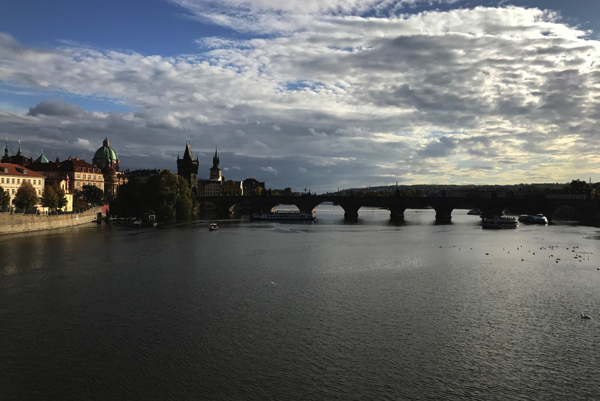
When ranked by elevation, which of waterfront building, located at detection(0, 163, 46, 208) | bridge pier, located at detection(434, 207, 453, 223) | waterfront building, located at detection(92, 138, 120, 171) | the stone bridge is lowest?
bridge pier, located at detection(434, 207, 453, 223)

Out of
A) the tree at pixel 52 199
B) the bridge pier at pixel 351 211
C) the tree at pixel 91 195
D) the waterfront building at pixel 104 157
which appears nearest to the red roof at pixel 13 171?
the tree at pixel 52 199

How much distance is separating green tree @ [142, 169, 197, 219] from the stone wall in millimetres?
18750

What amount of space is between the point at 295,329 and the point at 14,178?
8054 cm

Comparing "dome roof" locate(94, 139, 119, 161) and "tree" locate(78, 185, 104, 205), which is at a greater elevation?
"dome roof" locate(94, 139, 119, 161)

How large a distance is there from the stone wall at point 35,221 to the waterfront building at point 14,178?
7.88 m

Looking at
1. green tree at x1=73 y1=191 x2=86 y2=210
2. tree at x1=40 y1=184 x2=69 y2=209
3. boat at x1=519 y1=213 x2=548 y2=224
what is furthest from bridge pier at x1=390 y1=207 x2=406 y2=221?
tree at x1=40 y1=184 x2=69 y2=209

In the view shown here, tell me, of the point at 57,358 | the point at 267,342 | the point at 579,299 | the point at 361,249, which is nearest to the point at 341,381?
the point at 267,342

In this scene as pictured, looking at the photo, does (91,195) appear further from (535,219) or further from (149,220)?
(535,219)

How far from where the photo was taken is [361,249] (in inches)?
2235

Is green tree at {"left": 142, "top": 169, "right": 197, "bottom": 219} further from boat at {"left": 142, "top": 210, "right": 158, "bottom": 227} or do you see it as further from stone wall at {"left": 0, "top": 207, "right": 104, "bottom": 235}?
stone wall at {"left": 0, "top": 207, "right": 104, "bottom": 235}

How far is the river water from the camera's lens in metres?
17.8

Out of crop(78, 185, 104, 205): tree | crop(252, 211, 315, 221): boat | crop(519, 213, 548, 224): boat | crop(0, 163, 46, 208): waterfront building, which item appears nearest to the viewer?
crop(0, 163, 46, 208): waterfront building

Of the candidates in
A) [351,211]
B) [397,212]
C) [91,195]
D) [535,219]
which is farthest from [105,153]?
[535,219]

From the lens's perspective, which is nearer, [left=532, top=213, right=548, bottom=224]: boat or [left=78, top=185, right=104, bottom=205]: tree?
[left=78, top=185, right=104, bottom=205]: tree
